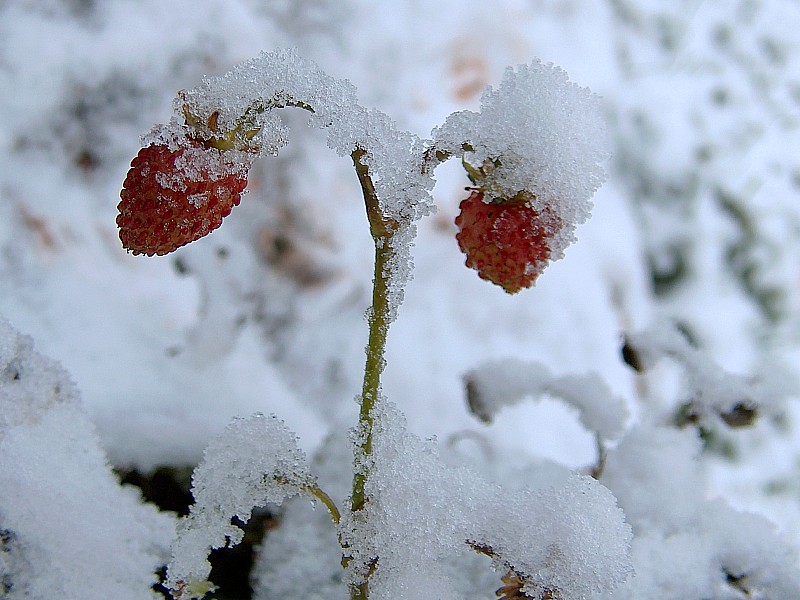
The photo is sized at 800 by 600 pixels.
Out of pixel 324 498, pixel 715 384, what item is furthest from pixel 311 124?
pixel 715 384

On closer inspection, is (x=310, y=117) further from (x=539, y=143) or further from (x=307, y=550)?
(x=307, y=550)

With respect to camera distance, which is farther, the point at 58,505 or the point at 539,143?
the point at 58,505

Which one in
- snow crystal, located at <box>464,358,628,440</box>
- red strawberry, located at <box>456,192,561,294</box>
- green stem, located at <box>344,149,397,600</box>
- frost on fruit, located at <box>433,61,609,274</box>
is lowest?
green stem, located at <box>344,149,397,600</box>

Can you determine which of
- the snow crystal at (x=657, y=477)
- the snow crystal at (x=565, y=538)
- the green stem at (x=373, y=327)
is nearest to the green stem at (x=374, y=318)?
the green stem at (x=373, y=327)

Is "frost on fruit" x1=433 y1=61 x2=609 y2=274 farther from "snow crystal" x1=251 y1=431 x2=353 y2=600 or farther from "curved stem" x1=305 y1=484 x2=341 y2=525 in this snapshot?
"snow crystal" x1=251 y1=431 x2=353 y2=600

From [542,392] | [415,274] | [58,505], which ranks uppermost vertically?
[415,274]

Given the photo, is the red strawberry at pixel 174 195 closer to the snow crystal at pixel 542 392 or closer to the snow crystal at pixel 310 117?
the snow crystal at pixel 310 117

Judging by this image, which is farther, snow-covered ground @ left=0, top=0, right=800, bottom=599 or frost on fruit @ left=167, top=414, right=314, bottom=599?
snow-covered ground @ left=0, top=0, right=800, bottom=599

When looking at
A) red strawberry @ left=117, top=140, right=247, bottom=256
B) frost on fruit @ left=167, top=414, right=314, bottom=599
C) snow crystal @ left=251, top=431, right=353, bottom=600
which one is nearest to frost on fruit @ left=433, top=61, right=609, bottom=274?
red strawberry @ left=117, top=140, right=247, bottom=256
